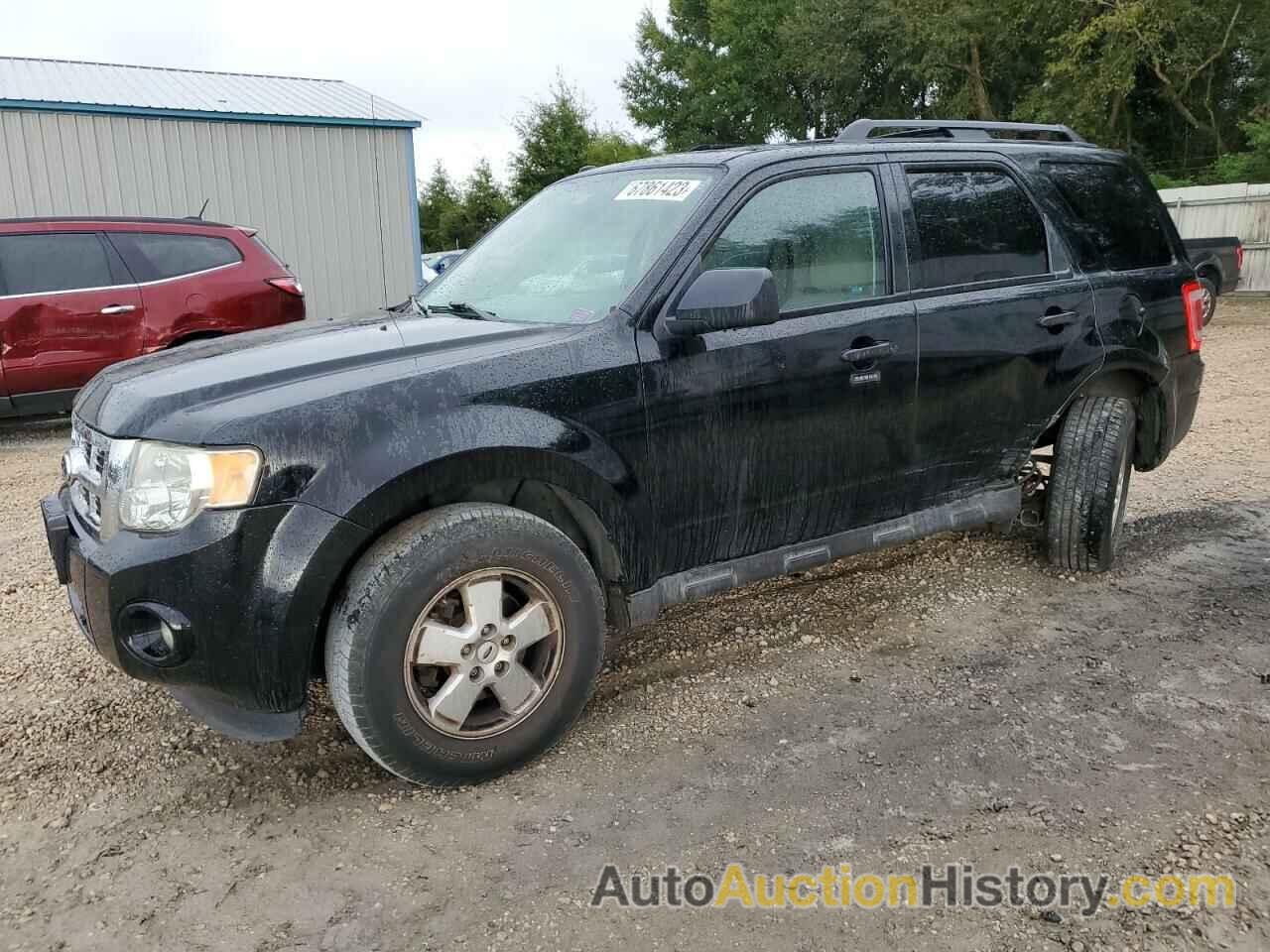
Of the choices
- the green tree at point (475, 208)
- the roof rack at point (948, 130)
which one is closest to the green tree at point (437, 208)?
the green tree at point (475, 208)

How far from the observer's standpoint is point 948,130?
4285 millimetres

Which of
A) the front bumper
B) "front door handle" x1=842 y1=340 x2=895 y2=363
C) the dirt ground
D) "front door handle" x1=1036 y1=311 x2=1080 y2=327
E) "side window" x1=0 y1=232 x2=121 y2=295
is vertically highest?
"side window" x1=0 y1=232 x2=121 y2=295

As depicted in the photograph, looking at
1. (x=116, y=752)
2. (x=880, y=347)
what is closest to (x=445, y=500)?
(x=116, y=752)

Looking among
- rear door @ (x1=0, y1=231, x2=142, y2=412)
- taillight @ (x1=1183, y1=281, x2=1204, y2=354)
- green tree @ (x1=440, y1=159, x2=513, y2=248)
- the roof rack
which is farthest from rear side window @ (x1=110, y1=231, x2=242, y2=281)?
green tree @ (x1=440, y1=159, x2=513, y2=248)

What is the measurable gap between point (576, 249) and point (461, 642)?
1.55 metres

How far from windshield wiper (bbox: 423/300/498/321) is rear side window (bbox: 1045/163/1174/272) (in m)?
2.56

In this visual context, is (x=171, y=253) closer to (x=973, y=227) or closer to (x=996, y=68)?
(x=973, y=227)

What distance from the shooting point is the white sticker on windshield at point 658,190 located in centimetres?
344

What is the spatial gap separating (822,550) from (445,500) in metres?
1.46

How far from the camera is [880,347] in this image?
3.56 meters

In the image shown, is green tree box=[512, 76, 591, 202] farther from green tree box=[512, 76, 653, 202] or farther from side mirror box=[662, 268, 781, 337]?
side mirror box=[662, 268, 781, 337]

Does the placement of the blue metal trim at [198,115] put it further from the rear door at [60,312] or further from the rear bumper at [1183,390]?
the rear bumper at [1183,390]

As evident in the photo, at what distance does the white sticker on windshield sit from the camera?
3439mm

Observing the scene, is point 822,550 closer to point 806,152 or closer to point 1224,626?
point 806,152
